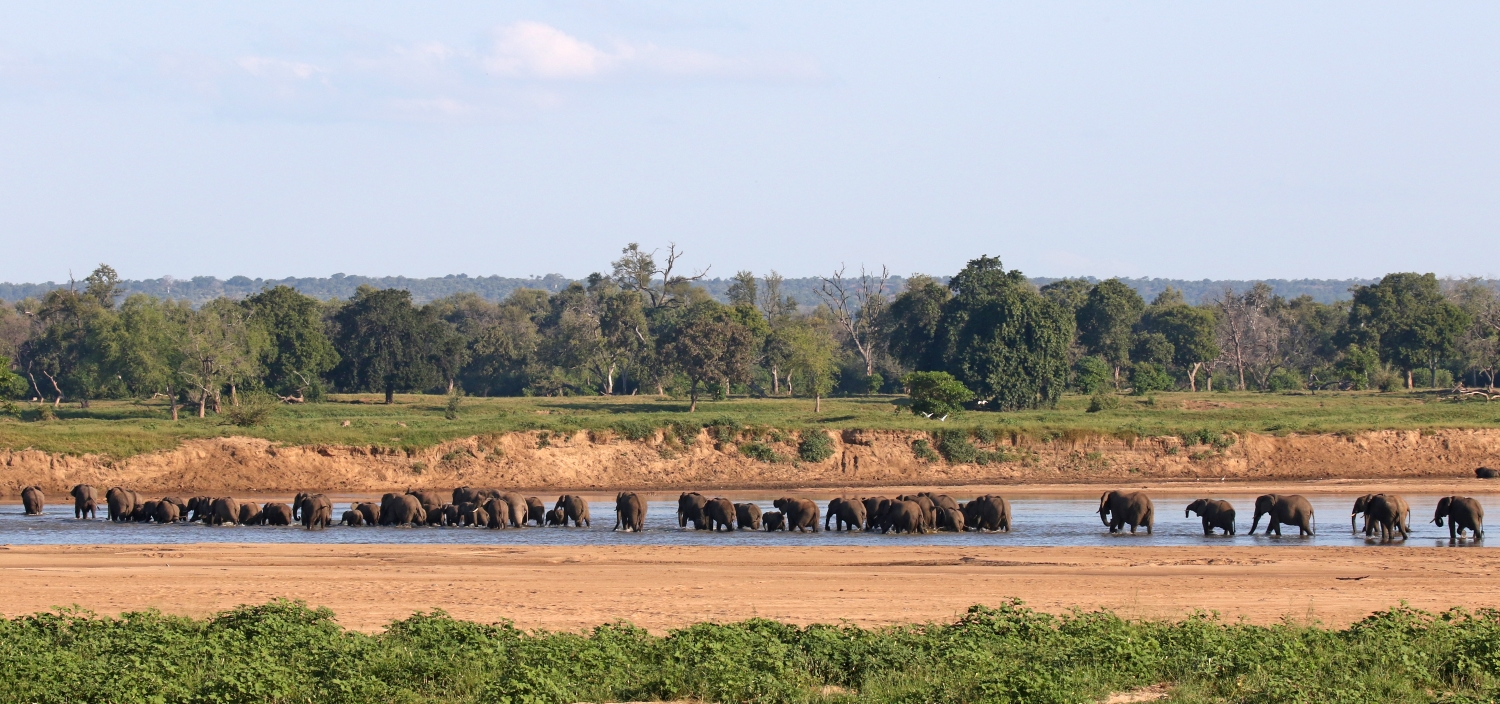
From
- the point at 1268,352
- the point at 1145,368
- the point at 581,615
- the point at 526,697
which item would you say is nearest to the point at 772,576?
the point at 581,615

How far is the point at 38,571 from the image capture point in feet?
78.3

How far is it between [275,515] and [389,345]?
4337 cm

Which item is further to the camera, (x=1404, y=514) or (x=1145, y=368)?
(x=1145, y=368)

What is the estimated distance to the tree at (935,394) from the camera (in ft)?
187

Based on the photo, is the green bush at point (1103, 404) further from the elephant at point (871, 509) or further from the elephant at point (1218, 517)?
the elephant at point (1218, 517)

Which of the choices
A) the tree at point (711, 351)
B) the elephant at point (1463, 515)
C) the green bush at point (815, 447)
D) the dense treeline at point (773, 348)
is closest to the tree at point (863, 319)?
the dense treeline at point (773, 348)

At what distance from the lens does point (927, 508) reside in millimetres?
33531

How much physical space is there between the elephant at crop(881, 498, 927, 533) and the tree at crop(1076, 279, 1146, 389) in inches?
2269

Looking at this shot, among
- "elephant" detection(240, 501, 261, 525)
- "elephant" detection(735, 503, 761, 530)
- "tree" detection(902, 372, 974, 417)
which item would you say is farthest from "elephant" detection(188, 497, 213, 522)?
"tree" detection(902, 372, 974, 417)

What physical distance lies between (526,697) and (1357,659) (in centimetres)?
776

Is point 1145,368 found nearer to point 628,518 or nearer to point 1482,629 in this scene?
point 628,518

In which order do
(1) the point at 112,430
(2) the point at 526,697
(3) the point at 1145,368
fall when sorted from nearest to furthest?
1. (2) the point at 526,697
2. (1) the point at 112,430
3. (3) the point at 1145,368

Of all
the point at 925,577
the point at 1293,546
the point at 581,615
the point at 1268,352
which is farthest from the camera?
the point at 1268,352

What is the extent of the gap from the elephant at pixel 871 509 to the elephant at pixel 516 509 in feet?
26.6
